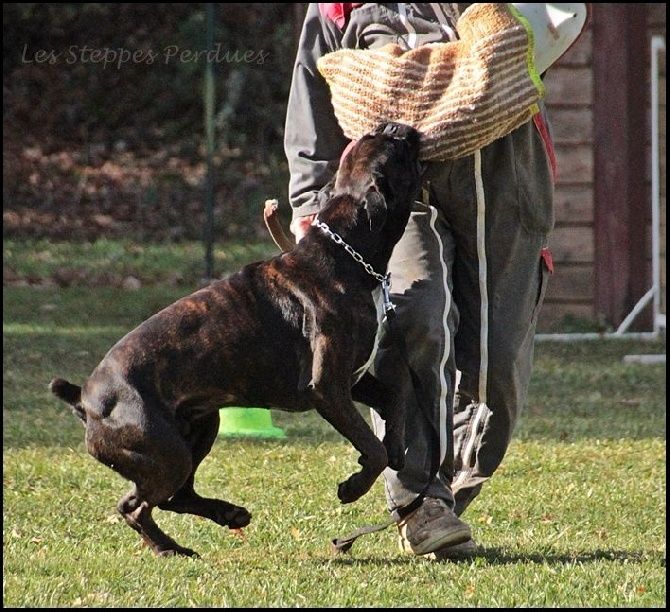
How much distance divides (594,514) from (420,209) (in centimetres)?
151

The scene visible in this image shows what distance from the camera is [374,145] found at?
4547mm

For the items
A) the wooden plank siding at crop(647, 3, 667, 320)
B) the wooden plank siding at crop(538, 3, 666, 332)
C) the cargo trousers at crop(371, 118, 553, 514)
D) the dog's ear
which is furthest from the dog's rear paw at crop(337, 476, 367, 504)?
the wooden plank siding at crop(647, 3, 667, 320)

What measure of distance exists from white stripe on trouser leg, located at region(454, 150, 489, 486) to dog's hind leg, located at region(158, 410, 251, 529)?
89 centimetres

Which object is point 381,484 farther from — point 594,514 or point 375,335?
point 375,335

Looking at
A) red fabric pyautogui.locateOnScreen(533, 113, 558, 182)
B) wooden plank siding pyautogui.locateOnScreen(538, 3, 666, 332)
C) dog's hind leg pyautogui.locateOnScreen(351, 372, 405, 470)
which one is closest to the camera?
dog's hind leg pyautogui.locateOnScreen(351, 372, 405, 470)

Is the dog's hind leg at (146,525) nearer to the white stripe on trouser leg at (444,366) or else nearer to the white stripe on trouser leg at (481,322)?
the white stripe on trouser leg at (444,366)

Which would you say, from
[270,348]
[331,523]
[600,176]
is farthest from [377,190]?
[600,176]

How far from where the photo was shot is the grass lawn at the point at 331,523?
4.26m

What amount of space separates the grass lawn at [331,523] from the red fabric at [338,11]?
1.84 meters

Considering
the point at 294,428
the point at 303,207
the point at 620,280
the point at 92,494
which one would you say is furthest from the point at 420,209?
the point at 620,280

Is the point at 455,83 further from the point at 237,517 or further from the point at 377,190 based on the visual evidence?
the point at 237,517

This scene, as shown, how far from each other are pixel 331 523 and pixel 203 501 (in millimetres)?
748

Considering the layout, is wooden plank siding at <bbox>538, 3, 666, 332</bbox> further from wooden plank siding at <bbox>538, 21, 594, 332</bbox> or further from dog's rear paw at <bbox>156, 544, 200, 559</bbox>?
dog's rear paw at <bbox>156, 544, 200, 559</bbox>

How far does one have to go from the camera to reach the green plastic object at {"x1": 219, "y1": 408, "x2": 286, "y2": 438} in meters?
7.21
